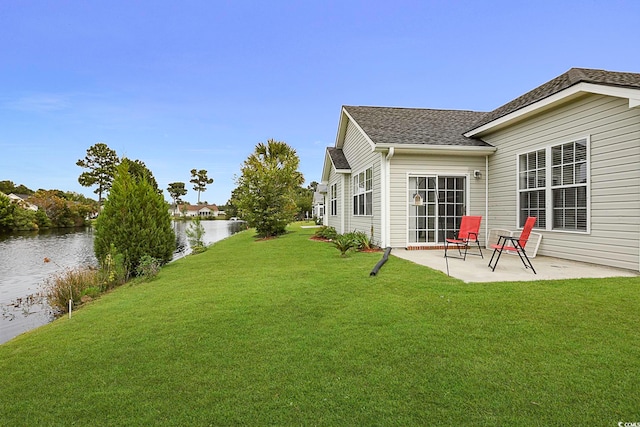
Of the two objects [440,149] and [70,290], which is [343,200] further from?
[70,290]

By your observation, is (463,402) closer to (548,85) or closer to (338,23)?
(548,85)

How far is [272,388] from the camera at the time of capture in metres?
2.32

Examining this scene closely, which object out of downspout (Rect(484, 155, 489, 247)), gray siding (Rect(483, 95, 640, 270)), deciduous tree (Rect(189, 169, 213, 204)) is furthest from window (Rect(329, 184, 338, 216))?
deciduous tree (Rect(189, 169, 213, 204))

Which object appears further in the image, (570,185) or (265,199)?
(265,199)

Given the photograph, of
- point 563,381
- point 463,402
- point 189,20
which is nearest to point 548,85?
point 563,381

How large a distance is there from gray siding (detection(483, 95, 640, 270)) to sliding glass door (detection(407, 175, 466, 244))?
7.80ft

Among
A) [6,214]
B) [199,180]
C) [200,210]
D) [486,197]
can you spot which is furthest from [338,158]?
[200,210]

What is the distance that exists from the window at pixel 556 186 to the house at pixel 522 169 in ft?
0.07

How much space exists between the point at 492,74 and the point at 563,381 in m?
17.2

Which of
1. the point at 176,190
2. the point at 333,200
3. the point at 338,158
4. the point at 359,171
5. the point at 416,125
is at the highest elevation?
the point at 176,190

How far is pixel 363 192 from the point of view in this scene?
39.1 feet

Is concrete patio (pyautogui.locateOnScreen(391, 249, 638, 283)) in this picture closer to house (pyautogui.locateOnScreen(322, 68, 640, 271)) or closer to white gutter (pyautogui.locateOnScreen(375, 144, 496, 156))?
house (pyautogui.locateOnScreen(322, 68, 640, 271))

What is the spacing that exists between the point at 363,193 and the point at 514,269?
635 cm

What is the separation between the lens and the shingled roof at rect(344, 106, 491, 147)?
30.9 feet
